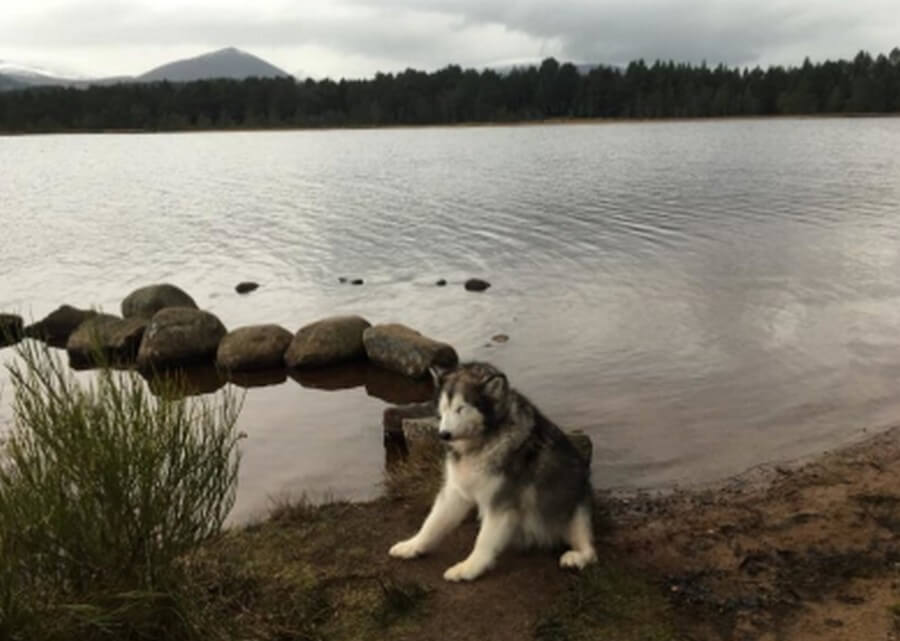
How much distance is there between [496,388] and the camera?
265 inches

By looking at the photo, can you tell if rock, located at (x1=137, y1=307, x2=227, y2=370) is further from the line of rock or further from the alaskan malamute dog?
the alaskan malamute dog

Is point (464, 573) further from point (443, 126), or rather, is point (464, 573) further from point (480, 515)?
point (443, 126)

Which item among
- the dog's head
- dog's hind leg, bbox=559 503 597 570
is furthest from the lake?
the dog's head

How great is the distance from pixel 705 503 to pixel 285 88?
14859cm

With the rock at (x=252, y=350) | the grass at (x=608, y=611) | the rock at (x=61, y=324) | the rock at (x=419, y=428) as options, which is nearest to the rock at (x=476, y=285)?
the rock at (x=252, y=350)

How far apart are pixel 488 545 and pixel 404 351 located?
10028 millimetres

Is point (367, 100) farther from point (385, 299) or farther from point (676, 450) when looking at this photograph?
point (676, 450)

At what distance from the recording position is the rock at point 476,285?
78.6 feet

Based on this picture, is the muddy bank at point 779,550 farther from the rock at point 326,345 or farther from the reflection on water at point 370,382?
the rock at point 326,345

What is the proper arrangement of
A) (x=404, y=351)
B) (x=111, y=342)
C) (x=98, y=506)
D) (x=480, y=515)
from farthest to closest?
1. (x=111, y=342)
2. (x=404, y=351)
3. (x=480, y=515)
4. (x=98, y=506)

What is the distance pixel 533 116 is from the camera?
5674 inches

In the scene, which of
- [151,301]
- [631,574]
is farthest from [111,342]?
[631,574]

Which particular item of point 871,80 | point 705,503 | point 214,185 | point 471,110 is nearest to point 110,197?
point 214,185

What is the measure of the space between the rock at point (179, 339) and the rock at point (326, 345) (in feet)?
6.51
